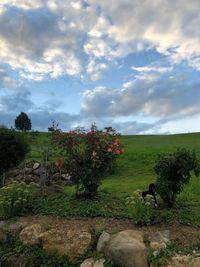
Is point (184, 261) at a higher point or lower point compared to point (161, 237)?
lower

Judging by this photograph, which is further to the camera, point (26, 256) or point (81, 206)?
point (81, 206)

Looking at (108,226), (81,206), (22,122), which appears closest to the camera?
(108,226)

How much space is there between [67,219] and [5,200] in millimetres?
2004

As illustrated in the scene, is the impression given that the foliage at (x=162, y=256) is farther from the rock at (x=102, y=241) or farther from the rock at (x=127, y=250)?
the rock at (x=102, y=241)

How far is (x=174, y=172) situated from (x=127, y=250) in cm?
307

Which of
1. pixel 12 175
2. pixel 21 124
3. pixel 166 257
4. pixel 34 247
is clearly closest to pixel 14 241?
pixel 34 247

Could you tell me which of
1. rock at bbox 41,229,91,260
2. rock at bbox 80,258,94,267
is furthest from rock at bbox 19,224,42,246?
rock at bbox 80,258,94,267

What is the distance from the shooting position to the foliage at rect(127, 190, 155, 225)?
Result: 1048 cm

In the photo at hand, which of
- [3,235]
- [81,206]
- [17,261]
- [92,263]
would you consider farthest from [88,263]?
[3,235]

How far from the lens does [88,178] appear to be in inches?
498

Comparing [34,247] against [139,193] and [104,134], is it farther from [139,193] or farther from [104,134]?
[104,134]

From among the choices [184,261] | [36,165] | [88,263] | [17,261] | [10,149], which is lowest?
[17,261]

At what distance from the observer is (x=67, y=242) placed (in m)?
10.3

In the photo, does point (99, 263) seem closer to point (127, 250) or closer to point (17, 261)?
point (127, 250)
